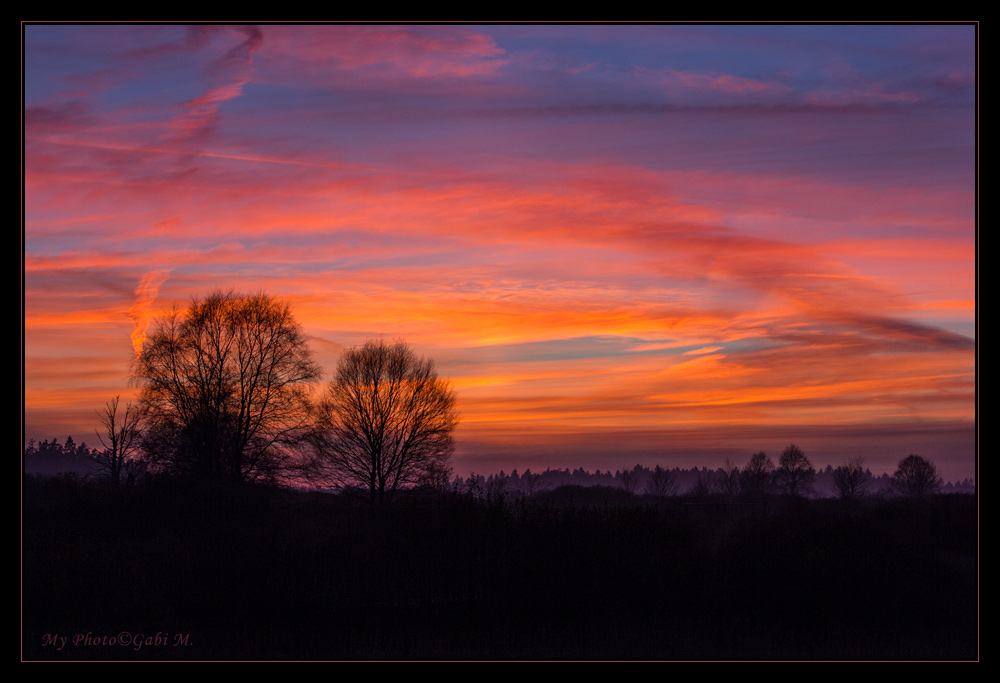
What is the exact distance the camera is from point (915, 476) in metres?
126

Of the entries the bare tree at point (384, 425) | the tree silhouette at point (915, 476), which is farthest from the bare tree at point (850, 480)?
the bare tree at point (384, 425)

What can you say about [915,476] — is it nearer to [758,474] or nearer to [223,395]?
[758,474]

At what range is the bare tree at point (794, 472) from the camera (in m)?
146

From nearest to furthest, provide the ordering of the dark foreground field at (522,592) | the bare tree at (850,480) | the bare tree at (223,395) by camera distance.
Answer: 1. the dark foreground field at (522,592)
2. the bare tree at (223,395)
3. the bare tree at (850,480)

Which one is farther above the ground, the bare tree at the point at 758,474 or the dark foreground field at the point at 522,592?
the dark foreground field at the point at 522,592

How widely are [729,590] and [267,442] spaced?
32501 millimetres

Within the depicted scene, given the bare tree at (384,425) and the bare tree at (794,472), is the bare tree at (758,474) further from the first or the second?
the bare tree at (384,425)

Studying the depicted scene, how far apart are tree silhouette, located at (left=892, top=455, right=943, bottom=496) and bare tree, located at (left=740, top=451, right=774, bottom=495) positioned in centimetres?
2462

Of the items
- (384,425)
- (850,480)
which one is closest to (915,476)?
(850,480)

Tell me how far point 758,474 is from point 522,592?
13945 centimetres

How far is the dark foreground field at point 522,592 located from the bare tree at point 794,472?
408ft

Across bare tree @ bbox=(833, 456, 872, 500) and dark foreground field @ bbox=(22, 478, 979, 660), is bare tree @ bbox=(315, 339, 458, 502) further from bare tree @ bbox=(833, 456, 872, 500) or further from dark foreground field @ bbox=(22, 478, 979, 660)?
bare tree @ bbox=(833, 456, 872, 500)
